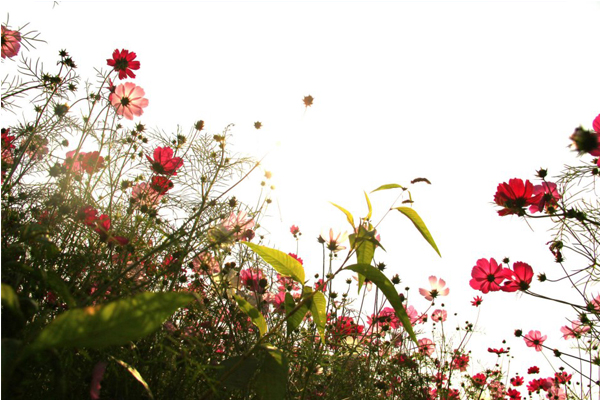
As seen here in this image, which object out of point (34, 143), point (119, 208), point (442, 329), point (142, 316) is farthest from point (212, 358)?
point (442, 329)

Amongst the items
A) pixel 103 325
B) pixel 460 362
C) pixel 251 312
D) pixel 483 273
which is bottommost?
pixel 103 325

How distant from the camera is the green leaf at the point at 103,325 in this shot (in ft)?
0.82

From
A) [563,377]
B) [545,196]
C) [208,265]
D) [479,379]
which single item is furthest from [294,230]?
[563,377]

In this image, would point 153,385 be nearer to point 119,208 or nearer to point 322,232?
point 119,208

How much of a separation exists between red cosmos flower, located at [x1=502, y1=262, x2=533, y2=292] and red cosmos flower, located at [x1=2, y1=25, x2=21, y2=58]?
1.26 meters

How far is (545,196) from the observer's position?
836 millimetres

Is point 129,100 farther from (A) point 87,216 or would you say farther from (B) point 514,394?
(B) point 514,394

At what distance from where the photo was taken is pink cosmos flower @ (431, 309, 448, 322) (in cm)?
178

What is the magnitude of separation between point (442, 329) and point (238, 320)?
3.54 ft

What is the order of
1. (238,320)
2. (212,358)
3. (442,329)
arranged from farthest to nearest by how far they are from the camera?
(442,329)
(238,320)
(212,358)

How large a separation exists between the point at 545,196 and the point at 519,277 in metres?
0.22

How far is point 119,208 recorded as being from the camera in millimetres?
931

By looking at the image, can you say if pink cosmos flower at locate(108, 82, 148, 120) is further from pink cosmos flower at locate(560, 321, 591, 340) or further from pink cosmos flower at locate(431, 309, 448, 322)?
pink cosmos flower at locate(431, 309, 448, 322)

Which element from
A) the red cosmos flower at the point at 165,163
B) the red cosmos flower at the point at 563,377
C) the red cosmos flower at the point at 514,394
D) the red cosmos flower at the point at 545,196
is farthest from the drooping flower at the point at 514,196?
the red cosmos flower at the point at 514,394
